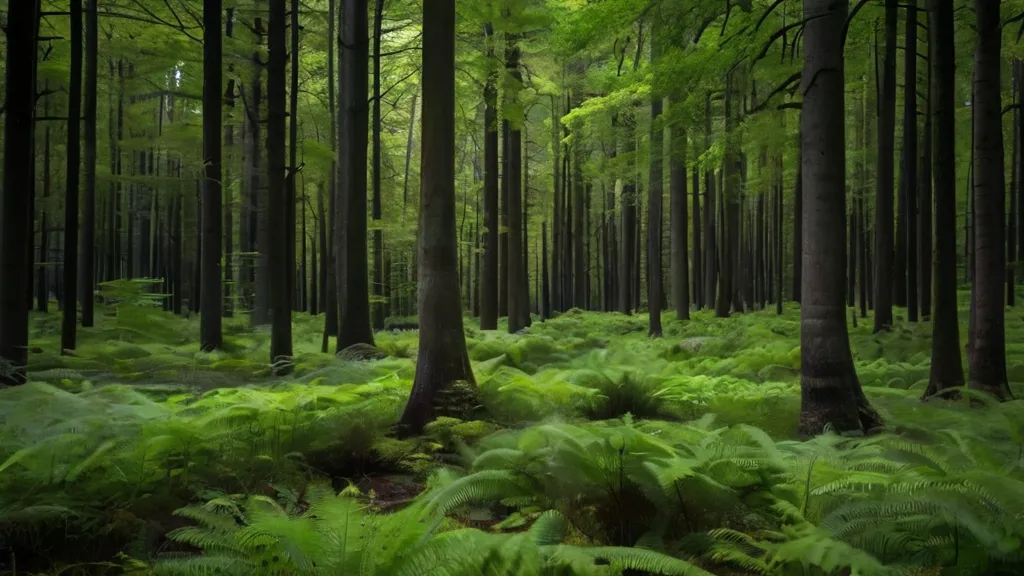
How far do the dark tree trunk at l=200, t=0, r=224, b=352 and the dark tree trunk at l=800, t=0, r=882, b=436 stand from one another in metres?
8.68

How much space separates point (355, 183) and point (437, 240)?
4.74m

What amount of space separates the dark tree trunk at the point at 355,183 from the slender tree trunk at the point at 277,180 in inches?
37.3

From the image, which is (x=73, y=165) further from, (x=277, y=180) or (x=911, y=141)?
(x=911, y=141)

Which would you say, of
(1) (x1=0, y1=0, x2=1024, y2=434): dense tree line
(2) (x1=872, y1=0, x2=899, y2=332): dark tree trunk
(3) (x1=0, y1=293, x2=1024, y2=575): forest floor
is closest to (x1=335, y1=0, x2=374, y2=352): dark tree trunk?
(1) (x1=0, y1=0, x2=1024, y2=434): dense tree line

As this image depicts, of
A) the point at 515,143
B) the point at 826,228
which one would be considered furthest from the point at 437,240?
the point at 515,143

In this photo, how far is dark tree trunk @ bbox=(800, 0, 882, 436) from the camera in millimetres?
5082

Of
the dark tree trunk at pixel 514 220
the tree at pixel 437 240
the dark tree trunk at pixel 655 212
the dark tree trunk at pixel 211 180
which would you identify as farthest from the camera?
the dark tree trunk at pixel 514 220

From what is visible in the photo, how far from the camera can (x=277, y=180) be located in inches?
356

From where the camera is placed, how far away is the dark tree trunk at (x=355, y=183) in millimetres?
9703

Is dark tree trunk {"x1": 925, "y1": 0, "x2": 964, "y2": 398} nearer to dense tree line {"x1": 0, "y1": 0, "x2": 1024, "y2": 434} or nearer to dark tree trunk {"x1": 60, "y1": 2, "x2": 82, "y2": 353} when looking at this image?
dense tree line {"x1": 0, "y1": 0, "x2": 1024, "y2": 434}

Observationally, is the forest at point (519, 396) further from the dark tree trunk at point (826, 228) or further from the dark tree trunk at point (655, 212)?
the dark tree trunk at point (655, 212)

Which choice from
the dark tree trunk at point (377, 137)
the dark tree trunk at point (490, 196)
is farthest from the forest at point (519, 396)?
the dark tree trunk at point (377, 137)

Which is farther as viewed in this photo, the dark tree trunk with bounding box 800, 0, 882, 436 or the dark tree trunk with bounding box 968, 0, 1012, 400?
the dark tree trunk with bounding box 968, 0, 1012, 400

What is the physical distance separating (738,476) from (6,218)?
6692 mm
